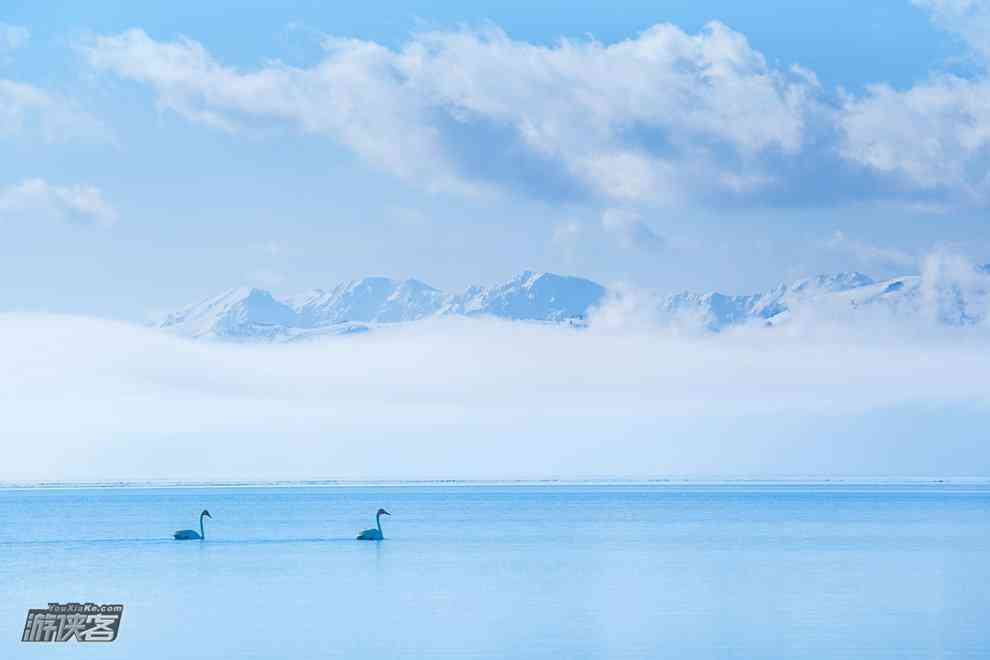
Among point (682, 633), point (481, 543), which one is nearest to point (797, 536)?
point (481, 543)

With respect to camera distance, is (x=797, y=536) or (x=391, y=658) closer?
(x=391, y=658)

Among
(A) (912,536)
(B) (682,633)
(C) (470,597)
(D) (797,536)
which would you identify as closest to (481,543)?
(D) (797,536)

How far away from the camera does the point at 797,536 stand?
70.8 m

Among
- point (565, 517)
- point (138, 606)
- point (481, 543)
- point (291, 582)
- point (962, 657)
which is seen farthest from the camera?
point (565, 517)

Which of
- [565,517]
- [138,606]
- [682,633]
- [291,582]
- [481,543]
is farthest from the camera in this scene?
[565,517]

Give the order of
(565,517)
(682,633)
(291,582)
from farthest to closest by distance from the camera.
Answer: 1. (565,517)
2. (291,582)
3. (682,633)

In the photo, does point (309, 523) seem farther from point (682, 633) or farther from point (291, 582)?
point (682, 633)

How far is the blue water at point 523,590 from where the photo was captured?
3391cm

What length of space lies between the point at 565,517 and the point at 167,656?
65140mm

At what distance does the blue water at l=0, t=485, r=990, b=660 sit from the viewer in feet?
111

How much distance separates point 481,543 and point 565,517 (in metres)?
29.7

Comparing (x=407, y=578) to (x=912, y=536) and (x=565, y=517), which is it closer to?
(x=912, y=536)

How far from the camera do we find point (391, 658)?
1264 inches

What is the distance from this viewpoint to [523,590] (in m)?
45.0
